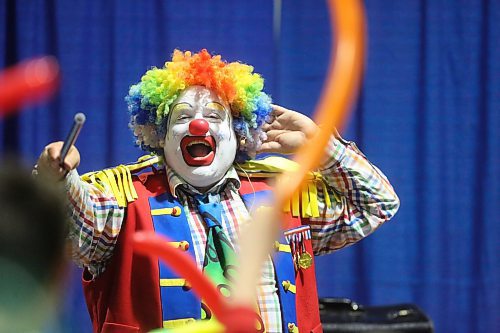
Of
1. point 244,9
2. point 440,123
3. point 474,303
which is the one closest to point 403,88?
point 440,123

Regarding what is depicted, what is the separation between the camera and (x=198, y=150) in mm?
1516

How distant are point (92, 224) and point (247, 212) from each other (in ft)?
0.98

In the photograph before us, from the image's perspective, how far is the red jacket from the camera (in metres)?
1.45

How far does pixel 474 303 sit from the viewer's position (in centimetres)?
253

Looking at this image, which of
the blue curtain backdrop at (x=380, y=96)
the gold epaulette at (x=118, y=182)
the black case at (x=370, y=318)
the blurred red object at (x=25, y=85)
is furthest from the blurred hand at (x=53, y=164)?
the blue curtain backdrop at (x=380, y=96)

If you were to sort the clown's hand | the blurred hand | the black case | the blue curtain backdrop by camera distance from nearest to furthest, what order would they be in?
1. the blurred hand
2. the clown's hand
3. the black case
4. the blue curtain backdrop

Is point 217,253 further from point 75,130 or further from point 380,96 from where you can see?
point 380,96

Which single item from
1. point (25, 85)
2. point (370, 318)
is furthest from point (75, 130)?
point (370, 318)

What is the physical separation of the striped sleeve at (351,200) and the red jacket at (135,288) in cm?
10

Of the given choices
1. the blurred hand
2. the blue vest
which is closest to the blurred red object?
the blurred hand

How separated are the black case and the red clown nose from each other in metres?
0.88

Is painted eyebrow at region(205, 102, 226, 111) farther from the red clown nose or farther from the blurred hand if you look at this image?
the blurred hand

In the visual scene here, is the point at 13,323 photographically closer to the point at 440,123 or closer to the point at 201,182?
the point at 201,182

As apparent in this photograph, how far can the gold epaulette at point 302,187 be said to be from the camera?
1591mm
